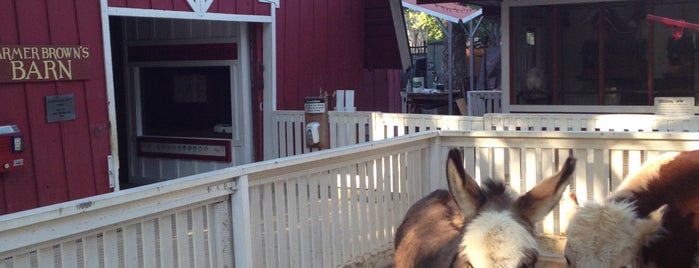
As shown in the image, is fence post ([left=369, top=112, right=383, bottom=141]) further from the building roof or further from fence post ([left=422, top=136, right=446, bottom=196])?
the building roof

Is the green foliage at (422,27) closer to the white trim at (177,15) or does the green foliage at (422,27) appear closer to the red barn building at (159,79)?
the red barn building at (159,79)

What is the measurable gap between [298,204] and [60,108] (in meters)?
3.52

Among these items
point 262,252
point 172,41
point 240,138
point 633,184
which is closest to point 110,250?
point 262,252

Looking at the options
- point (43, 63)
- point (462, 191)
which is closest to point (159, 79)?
point (43, 63)

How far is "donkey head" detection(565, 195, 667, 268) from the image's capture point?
2.93 metres

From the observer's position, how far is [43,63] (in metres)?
6.72

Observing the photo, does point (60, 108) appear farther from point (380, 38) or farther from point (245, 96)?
point (380, 38)

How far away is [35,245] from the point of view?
2844mm

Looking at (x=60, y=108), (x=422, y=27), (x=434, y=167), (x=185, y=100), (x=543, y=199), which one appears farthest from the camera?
(x=422, y=27)

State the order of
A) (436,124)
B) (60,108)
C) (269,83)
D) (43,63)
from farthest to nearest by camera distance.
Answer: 1. (269,83)
2. (436,124)
3. (60,108)
4. (43,63)

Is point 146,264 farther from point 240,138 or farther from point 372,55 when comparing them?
point 372,55

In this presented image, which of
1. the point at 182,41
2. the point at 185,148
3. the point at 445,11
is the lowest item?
the point at 185,148

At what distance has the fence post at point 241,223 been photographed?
396 cm

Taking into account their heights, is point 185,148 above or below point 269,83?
below
